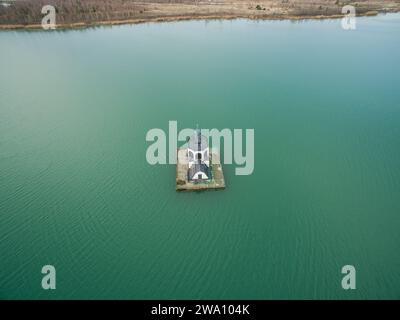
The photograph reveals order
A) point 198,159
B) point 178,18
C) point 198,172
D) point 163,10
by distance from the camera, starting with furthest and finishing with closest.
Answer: point 163,10
point 178,18
point 198,159
point 198,172

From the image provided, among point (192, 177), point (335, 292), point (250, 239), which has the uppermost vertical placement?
point (192, 177)

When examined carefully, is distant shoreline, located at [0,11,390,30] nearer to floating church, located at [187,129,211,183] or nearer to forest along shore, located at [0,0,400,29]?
forest along shore, located at [0,0,400,29]

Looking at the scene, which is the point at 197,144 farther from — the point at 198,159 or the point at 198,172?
the point at 198,172

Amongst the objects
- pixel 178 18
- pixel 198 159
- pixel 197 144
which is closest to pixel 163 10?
pixel 178 18

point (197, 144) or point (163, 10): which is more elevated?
point (163, 10)

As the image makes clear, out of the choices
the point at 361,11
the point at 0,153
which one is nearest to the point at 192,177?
the point at 0,153

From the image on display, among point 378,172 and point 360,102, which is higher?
point 360,102

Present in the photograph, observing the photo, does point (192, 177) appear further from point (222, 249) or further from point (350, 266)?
point (350, 266)
